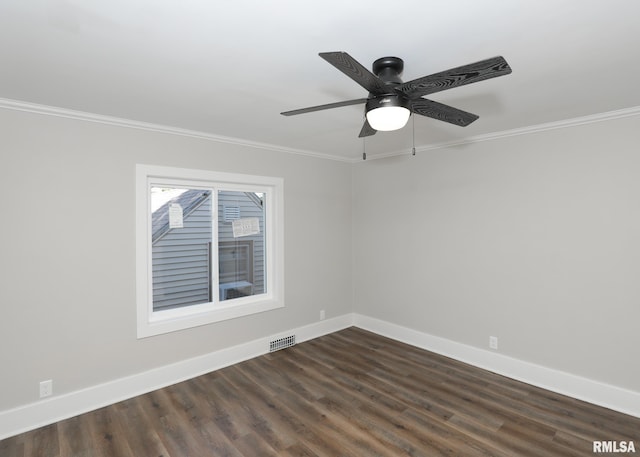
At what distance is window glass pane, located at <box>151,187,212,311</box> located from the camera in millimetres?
3402

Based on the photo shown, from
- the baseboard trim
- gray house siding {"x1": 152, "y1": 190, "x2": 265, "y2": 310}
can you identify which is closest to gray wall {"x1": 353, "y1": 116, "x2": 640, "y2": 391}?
gray house siding {"x1": 152, "y1": 190, "x2": 265, "y2": 310}

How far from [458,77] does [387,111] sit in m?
0.36

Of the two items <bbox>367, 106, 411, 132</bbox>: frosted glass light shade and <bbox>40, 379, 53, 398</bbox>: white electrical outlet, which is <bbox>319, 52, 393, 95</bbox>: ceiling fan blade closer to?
<bbox>367, 106, 411, 132</bbox>: frosted glass light shade

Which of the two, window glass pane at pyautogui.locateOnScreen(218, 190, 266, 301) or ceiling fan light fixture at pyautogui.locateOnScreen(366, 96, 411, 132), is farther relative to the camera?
window glass pane at pyautogui.locateOnScreen(218, 190, 266, 301)

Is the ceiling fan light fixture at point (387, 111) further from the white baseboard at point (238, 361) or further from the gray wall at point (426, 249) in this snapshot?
the white baseboard at point (238, 361)

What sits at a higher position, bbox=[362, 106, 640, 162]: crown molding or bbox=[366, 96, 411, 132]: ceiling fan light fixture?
bbox=[362, 106, 640, 162]: crown molding

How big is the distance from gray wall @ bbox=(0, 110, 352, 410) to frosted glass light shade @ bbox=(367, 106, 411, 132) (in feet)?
7.62

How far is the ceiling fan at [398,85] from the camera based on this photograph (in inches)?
54.4

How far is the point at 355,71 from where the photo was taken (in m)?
1.45

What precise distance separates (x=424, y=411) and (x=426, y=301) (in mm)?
1545

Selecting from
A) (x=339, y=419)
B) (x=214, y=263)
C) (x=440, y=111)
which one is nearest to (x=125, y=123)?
(x=214, y=263)

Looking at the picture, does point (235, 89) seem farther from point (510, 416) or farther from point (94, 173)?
point (510, 416)

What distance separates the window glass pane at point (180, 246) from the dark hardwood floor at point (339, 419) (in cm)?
88

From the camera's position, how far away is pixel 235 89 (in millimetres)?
2344
